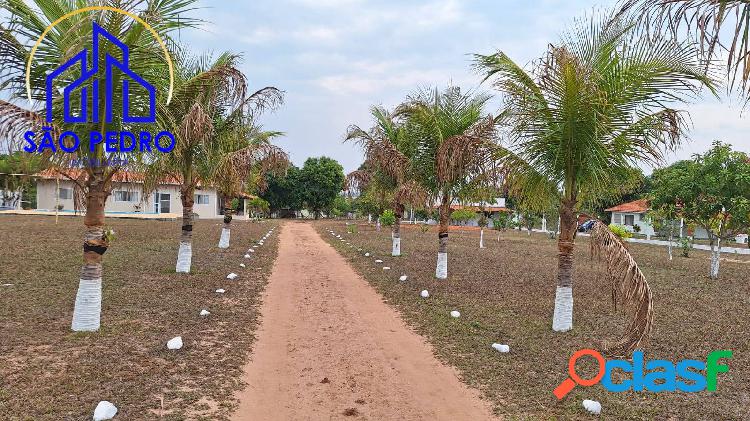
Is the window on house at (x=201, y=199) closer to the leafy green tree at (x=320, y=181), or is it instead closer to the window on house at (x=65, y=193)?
the window on house at (x=65, y=193)

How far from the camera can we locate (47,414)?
13.0ft

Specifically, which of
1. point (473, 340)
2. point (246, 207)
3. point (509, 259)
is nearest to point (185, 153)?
point (473, 340)

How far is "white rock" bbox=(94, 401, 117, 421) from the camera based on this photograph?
153 inches

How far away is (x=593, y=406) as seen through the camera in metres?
4.53

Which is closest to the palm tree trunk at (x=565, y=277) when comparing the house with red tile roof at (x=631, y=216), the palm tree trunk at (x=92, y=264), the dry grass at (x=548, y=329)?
the dry grass at (x=548, y=329)

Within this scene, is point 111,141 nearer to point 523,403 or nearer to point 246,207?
point 523,403

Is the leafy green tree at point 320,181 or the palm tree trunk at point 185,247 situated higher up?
the leafy green tree at point 320,181

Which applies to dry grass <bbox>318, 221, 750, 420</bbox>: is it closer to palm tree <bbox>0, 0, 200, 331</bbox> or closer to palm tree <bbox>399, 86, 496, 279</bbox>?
palm tree <bbox>399, 86, 496, 279</bbox>

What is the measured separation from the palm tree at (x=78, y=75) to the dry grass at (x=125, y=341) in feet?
2.47

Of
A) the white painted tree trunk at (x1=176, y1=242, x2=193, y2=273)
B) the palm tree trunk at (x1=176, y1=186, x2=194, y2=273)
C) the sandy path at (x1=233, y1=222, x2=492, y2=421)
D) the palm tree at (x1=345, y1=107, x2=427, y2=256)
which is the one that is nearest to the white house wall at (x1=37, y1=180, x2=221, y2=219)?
the palm tree at (x1=345, y1=107, x2=427, y2=256)

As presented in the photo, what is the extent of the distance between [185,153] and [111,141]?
5.20 m

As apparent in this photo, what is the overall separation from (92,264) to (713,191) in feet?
56.8

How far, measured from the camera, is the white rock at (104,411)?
12.8ft

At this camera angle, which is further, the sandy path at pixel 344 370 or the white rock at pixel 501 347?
the white rock at pixel 501 347
